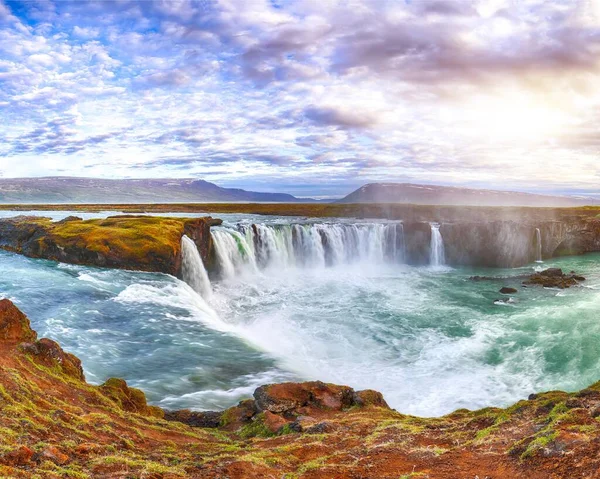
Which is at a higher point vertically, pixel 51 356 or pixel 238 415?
pixel 51 356

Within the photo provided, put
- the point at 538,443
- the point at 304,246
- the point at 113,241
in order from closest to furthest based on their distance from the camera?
the point at 538,443
the point at 113,241
the point at 304,246

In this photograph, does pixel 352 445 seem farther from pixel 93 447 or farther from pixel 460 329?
pixel 460 329

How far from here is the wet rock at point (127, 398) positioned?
13031mm

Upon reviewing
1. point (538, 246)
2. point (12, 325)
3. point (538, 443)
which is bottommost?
point (538, 246)

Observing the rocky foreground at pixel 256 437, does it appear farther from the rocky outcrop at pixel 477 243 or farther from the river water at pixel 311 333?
the rocky outcrop at pixel 477 243

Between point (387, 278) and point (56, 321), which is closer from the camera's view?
point (56, 321)

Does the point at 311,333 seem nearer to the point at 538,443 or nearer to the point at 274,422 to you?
the point at 274,422

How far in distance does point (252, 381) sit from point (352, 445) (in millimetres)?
9679

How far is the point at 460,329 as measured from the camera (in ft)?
107

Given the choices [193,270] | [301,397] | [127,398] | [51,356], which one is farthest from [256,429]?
[193,270]

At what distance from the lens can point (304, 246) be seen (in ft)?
196

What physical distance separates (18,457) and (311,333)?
24.5 meters

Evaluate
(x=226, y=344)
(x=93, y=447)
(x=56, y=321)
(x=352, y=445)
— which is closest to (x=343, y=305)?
(x=226, y=344)

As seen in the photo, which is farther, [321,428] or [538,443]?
[321,428]
